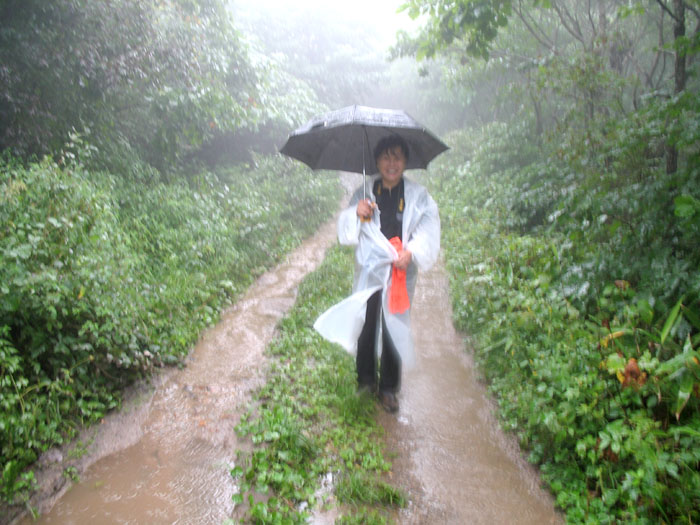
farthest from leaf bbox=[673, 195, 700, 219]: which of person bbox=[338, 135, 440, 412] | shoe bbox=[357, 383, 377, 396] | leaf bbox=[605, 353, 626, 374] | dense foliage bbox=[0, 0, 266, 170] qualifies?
dense foliage bbox=[0, 0, 266, 170]

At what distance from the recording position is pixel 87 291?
3.69 metres

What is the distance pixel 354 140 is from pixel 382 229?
0.76 metres

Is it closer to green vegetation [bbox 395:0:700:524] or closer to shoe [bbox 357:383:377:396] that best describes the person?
shoe [bbox 357:383:377:396]

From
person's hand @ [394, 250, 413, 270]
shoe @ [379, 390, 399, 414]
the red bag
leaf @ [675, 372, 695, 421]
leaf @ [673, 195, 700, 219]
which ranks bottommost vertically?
shoe @ [379, 390, 399, 414]

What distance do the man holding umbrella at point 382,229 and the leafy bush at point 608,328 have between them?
3.72 feet

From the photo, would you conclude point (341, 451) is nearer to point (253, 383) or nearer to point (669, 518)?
point (253, 383)

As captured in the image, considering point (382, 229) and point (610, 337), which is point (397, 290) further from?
point (610, 337)

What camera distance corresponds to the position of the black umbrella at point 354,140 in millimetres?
3197

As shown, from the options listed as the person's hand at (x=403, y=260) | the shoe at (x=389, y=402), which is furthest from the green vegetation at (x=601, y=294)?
the person's hand at (x=403, y=260)

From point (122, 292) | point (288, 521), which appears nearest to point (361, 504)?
point (288, 521)

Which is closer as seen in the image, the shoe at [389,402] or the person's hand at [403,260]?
the person's hand at [403,260]

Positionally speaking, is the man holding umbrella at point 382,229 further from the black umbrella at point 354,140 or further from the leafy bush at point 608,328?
the leafy bush at point 608,328

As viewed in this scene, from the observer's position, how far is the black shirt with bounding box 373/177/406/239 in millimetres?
3352

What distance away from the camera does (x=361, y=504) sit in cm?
267
